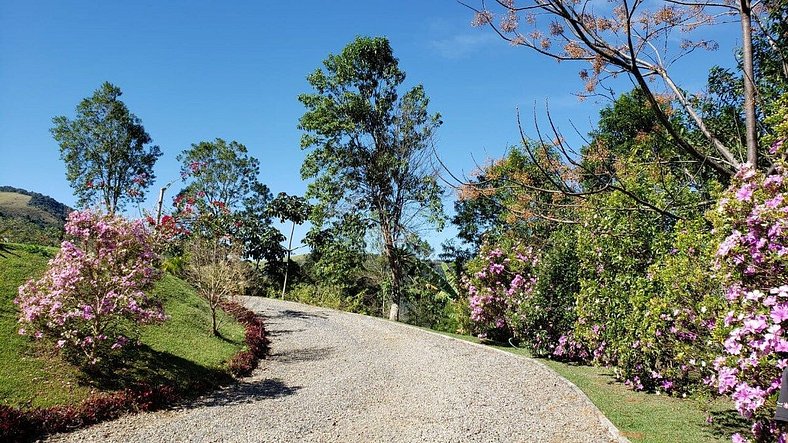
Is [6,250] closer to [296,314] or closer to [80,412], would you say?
[80,412]

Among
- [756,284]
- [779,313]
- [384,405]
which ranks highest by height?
[756,284]

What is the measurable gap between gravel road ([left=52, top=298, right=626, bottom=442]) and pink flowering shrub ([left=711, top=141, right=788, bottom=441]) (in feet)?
7.60

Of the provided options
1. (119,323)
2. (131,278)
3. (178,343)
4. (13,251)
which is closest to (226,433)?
(131,278)

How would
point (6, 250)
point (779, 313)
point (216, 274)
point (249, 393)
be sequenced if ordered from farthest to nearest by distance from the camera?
point (216, 274), point (6, 250), point (249, 393), point (779, 313)

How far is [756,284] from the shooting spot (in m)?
4.37

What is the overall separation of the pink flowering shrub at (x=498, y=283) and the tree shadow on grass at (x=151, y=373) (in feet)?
24.9

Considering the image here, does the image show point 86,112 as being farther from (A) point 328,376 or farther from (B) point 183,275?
(A) point 328,376

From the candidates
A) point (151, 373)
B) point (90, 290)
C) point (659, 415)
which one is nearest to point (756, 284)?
point (659, 415)

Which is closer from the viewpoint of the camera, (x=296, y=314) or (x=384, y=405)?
(x=384, y=405)

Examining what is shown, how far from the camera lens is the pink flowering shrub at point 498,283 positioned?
553 inches

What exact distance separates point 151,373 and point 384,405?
4263mm

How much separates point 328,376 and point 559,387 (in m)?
4.60

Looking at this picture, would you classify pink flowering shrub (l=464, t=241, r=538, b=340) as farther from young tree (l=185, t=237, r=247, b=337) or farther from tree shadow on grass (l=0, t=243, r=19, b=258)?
tree shadow on grass (l=0, t=243, r=19, b=258)

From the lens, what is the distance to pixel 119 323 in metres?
9.37
